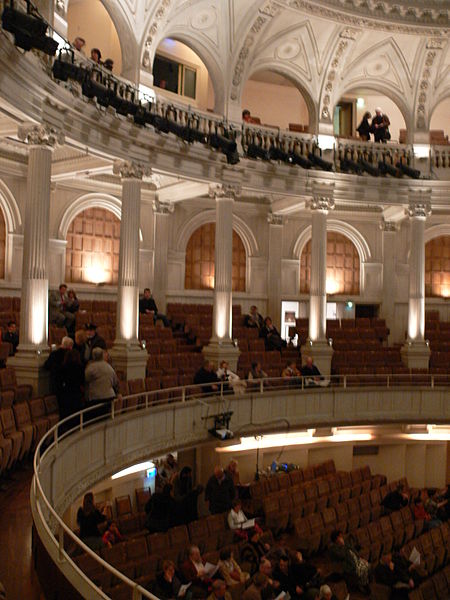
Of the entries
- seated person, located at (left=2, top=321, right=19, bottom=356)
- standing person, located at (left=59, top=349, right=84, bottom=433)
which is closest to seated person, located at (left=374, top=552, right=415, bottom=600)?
standing person, located at (left=59, top=349, right=84, bottom=433)

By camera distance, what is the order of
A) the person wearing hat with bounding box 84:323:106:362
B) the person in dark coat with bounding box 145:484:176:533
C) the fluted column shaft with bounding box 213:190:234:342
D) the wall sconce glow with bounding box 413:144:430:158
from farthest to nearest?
1. the wall sconce glow with bounding box 413:144:430:158
2. the fluted column shaft with bounding box 213:190:234:342
3. the person wearing hat with bounding box 84:323:106:362
4. the person in dark coat with bounding box 145:484:176:533

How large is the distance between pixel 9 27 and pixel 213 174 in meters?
8.36

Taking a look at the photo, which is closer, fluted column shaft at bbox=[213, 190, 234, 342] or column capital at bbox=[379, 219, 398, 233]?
fluted column shaft at bbox=[213, 190, 234, 342]

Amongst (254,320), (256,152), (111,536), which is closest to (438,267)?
(254,320)

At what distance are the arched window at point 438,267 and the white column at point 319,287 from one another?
7255 millimetres

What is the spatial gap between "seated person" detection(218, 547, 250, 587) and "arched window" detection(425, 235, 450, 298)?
1782cm

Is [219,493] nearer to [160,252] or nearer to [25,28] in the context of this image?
[25,28]

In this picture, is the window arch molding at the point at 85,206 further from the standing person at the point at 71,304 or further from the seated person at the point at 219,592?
the seated person at the point at 219,592

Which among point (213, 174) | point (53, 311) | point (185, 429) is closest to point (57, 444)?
point (185, 429)

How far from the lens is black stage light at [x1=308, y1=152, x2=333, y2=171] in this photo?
1808 cm

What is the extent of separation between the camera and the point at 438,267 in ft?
80.0

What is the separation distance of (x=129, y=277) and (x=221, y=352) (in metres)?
3.40

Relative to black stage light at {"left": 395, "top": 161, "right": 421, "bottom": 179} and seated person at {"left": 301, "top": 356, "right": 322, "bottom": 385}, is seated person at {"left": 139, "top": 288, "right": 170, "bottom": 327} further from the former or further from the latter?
black stage light at {"left": 395, "top": 161, "right": 421, "bottom": 179}

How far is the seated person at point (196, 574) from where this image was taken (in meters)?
7.37
